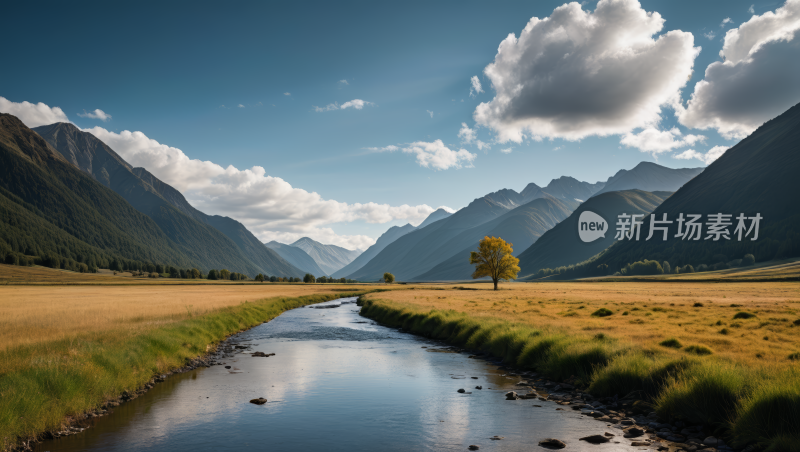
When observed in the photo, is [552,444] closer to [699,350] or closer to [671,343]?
[699,350]

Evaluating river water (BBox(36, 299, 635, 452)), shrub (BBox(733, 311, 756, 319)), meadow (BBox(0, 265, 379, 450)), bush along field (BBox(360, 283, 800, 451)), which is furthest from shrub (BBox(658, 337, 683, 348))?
meadow (BBox(0, 265, 379, 450))

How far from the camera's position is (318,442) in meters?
16.0

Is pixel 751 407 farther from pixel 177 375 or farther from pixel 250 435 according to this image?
pixel 177 375

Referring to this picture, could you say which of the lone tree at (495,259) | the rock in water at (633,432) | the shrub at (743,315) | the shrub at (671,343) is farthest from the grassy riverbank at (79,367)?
the lone tree at (495,259)

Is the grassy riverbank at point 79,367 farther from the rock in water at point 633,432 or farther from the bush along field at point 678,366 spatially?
the bush along field at point 678,366

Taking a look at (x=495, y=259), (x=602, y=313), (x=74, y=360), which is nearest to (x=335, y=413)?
(x=74, y=360)

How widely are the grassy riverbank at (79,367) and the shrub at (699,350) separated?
30.0 meters

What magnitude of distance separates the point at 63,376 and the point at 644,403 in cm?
2522

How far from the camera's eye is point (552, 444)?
50.0ft

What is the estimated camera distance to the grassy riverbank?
15.3 meters

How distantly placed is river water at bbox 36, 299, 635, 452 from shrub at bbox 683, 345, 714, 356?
920 centimetres

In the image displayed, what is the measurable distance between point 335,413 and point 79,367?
1194 centimetres

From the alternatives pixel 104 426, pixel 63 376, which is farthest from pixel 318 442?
pixel 63 376

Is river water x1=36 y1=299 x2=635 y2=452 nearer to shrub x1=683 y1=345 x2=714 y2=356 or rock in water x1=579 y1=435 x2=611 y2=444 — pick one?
rock in water x1=579 y1=435 x2=611 y2=444
